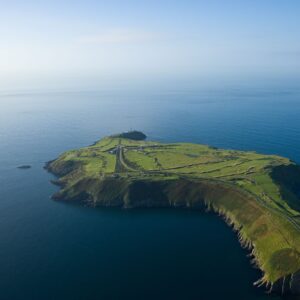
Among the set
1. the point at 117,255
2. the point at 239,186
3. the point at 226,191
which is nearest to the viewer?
the point at 117,255

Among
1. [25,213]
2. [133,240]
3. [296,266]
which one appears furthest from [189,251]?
[25,213]

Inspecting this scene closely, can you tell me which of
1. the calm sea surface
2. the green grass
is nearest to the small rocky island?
the green grass

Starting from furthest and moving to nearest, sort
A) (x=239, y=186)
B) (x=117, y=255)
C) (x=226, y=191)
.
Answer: (x=239, y=186) < (x=226, y=191) < (x=117, y=255)

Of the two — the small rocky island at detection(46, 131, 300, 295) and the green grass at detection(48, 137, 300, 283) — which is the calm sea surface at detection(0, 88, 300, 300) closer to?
the small rocky island at detection(46, 131, 300, 295)

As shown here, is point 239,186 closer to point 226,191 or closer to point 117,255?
point 226,191

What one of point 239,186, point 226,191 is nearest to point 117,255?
point 226,191

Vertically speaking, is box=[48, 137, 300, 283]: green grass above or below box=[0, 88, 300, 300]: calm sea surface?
above

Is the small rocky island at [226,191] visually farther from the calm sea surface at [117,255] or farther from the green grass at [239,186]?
the calm sea surface at [117,255]

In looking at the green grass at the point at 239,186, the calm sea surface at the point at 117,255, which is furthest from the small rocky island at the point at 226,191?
the calm sea surface at the point at 117,255
